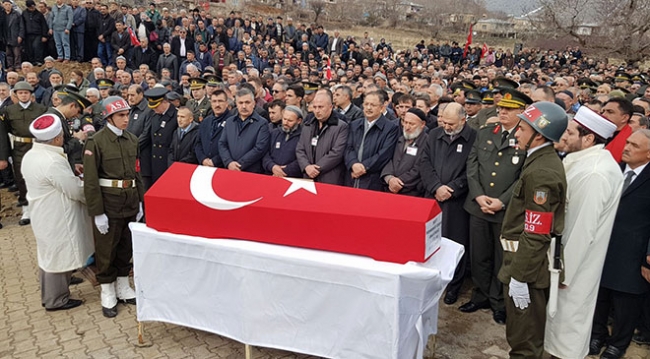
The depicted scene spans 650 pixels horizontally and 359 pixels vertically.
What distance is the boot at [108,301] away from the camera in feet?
14.8

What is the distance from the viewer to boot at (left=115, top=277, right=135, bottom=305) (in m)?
4.66

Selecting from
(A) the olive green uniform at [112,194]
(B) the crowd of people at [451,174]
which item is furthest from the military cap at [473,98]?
(A) the olive green uniform at [112,194]

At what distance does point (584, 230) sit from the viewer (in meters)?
3.38

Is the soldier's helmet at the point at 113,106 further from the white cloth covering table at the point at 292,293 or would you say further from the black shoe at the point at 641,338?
the black shoe at the point at 641,338

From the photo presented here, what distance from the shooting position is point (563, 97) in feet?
23.4

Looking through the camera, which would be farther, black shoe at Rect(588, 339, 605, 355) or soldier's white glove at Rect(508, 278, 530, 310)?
black shoe at Rect(588, 339, 605, 355)

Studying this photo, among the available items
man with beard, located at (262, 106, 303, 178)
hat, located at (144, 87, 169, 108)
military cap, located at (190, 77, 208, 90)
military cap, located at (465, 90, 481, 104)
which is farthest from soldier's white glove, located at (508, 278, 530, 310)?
military cap, located at (190, 77, 208, 90)

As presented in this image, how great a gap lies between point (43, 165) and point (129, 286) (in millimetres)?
1416

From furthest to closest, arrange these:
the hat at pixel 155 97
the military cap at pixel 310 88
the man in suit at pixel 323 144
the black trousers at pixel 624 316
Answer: the military cap at pixel 310 88
the hat at pixel 155 97
the man in suit at pixel 323 144
the black trousers at pixel 624 316

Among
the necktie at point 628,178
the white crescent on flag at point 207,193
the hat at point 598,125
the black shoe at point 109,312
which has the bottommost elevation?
the black shoe at point 109,312

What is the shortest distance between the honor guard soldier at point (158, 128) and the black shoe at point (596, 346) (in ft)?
16.7

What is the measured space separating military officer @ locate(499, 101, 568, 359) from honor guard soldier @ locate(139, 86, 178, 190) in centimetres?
442

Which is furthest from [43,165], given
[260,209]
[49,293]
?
[260,209]

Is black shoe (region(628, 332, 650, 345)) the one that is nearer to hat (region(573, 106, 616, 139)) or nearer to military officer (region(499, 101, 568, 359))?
military officer (region(499, 101, 568, 359))
